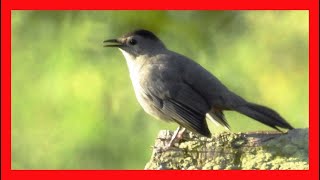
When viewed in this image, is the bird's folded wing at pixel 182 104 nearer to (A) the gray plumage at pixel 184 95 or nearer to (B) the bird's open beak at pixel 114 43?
(A) the gray plumage at pixel 184 95

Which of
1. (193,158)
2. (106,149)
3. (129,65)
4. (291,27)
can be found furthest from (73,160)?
(291,27)

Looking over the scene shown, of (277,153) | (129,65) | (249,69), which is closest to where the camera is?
(277,153)

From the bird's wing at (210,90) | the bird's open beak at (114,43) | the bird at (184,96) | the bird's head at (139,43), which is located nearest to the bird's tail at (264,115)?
the bird at (184,96)

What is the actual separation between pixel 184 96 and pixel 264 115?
2.51ft

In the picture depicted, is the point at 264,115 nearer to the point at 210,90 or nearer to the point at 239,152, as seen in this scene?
the point at 210,90

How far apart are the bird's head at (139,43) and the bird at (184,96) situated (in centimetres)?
9

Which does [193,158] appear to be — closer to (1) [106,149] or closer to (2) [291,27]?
(1) [106,149]

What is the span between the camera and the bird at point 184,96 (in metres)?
9.66

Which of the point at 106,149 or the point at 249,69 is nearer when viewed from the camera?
the point at 106,149

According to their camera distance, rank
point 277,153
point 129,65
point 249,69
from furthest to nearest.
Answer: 1. point 249,69
2. point 129,65
3. point 277,153

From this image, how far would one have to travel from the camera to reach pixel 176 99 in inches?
388

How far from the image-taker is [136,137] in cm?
1105

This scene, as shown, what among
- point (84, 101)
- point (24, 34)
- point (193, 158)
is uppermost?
point (24, 34)

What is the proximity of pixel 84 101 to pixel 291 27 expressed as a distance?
8.11ft
